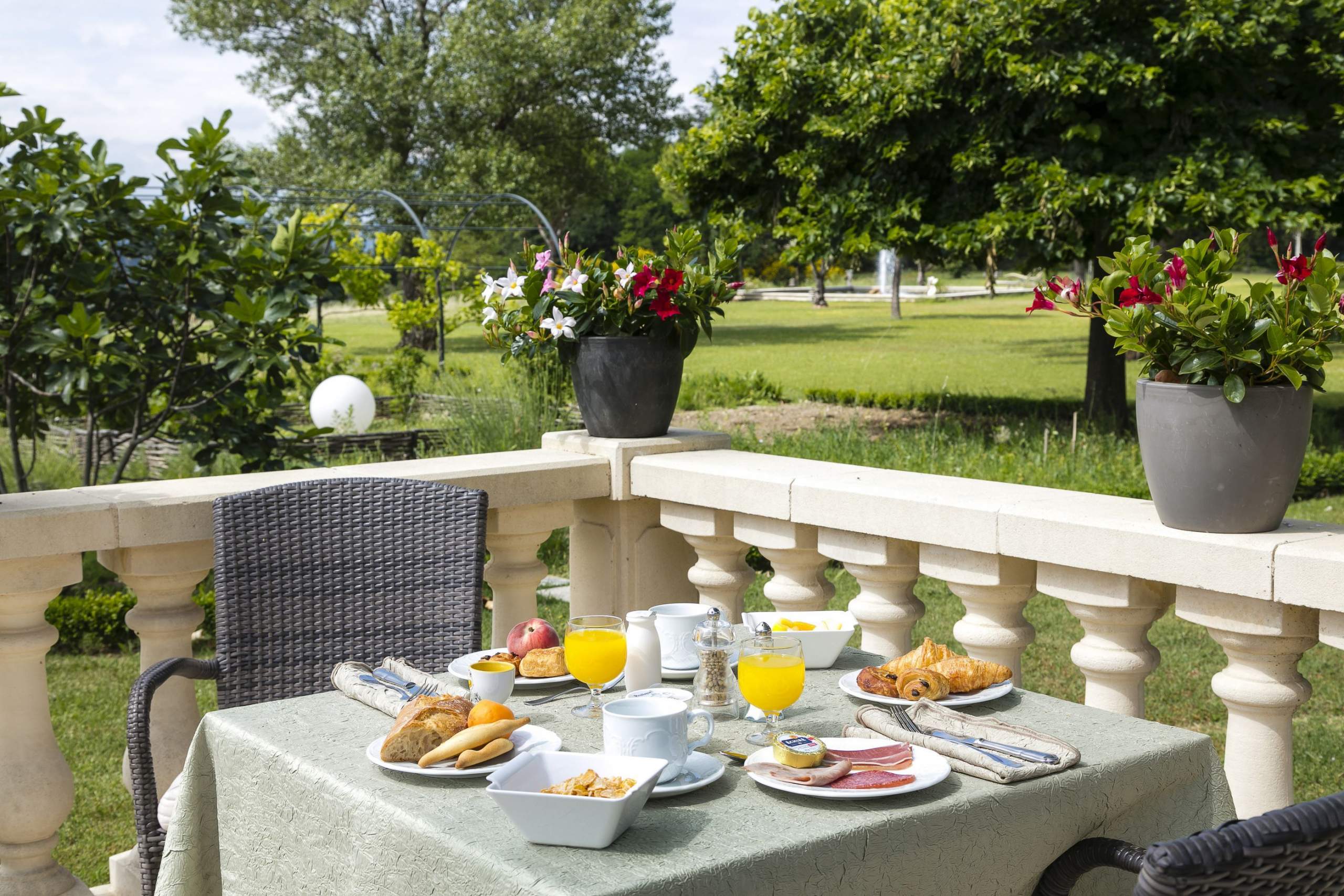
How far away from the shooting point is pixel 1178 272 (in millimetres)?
2293

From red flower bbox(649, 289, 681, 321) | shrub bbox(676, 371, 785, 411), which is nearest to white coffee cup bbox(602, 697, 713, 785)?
red flower bbox(649, 289, 681, 321)

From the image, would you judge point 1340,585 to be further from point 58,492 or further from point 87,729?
point 87,729

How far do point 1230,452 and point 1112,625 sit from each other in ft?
1.49

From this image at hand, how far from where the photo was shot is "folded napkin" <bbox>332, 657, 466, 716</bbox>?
198cm

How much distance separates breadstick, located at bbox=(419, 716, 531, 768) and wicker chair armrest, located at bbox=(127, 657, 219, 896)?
0.90m

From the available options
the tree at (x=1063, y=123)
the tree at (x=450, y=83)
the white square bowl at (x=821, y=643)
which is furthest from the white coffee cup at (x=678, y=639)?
the tree at (x=450, y=83)

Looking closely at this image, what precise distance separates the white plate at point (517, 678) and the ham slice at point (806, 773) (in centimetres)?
55

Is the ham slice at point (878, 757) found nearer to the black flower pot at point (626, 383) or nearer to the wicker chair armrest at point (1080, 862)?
the wicker chair armrest at point (1080, 862)

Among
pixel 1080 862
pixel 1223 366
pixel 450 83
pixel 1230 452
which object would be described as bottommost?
pixel 1080 862

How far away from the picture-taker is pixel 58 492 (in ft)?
8.97

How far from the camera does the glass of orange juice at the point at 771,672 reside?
1.79 metres

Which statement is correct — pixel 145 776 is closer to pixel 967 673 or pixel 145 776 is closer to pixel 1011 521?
pixel 967 673

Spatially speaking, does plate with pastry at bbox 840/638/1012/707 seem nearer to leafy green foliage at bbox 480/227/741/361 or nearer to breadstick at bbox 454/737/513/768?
breadstick at bbox 454/737/513/768

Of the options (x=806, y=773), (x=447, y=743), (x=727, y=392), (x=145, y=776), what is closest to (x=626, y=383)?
(x=145, y=776)
